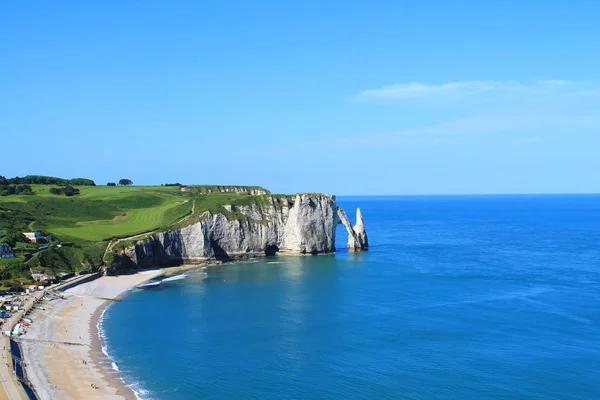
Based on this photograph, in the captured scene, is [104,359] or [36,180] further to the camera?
[36,180]

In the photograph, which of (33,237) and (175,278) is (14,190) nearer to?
(33,237)

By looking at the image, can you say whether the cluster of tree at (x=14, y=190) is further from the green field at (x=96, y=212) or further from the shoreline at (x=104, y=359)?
the shoreline at (x=104, y=359)

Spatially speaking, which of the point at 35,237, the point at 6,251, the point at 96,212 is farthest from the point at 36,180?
the point at 6,251

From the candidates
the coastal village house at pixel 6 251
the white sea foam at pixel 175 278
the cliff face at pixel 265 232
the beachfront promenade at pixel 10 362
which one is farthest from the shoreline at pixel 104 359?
the cliff face at pixel 265 232

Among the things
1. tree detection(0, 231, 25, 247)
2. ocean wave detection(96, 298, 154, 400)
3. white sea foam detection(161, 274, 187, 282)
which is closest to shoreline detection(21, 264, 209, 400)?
ocean wave detection(96, 298, 154, 400)

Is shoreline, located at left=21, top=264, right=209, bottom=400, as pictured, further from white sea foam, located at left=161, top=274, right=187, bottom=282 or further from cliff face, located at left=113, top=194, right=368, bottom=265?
cliff face, located at left=113, top=194, right=368, bottom=265

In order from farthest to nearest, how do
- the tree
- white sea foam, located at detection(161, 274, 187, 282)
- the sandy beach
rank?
white sea foam, located at detection(161, 274, 187, 282) < the tree < the sandy beach
